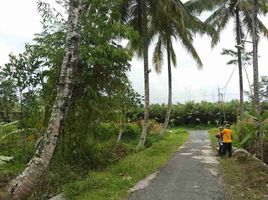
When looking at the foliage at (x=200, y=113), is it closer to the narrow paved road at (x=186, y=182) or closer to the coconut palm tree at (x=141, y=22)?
the coconut palm tree at (x=141, y=22)

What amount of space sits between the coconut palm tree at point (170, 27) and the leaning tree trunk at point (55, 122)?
447 inches

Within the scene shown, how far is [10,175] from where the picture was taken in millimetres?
11766

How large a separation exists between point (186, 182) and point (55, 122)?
15.4 feet

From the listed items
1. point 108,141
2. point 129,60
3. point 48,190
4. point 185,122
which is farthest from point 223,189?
point 185,122

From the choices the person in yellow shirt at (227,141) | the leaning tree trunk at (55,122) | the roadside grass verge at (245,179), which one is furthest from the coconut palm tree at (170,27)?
the leaning tree trunk at (55,122)

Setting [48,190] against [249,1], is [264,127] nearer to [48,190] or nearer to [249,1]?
[48,190]

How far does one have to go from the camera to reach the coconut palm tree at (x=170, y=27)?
21.1 m

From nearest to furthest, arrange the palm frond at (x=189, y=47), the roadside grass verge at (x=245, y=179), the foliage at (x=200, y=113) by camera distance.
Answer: the roadside grass verge at (x=245, y=179) → the palm frond at (x=189, y=47) → the foliage at (x=200, y=113)

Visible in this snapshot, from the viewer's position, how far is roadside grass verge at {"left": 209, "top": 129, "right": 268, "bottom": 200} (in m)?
10.9

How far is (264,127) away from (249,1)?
41.1ft

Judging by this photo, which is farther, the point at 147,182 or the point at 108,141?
the point at 108,141

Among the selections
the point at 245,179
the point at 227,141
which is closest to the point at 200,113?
the point at 227,141

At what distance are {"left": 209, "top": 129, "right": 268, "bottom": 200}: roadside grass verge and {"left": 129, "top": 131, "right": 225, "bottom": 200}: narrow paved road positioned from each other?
0.93 feet

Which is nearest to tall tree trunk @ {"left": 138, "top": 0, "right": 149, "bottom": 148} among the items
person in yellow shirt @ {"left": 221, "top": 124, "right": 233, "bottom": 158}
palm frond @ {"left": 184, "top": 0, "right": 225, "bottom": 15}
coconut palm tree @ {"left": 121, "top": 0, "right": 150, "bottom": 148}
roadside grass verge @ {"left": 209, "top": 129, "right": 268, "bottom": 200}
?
coconut palm tree @ {"left": 121, "top": 0, "right": 150, "bottom": 148}
